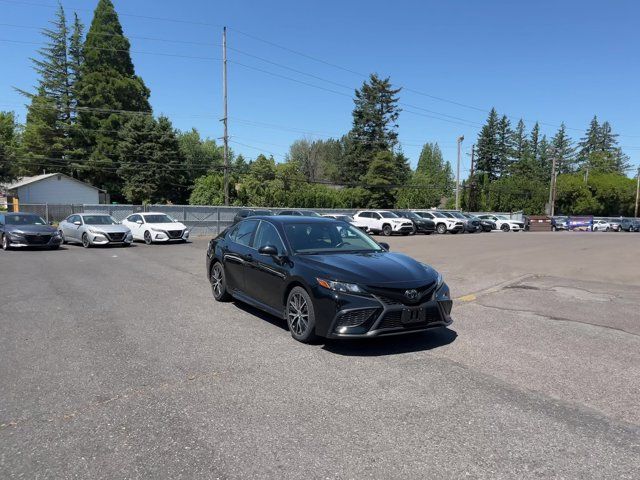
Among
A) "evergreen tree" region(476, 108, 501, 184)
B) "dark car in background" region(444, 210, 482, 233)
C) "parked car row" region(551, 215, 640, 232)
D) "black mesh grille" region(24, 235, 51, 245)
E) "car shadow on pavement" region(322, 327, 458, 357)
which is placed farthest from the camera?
"evergreen tree" region(476, 108, 501, 184)

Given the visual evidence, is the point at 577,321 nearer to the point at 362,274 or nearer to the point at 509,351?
the point at 509,351

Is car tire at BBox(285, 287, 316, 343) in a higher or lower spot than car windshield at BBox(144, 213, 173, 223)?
lower

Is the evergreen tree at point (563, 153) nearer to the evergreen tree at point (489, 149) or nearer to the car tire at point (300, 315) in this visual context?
the evergreen tree at point (489, 149)

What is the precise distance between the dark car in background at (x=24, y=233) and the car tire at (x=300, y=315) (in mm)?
15709

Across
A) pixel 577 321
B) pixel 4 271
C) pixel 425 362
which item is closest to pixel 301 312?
pixel 425 362

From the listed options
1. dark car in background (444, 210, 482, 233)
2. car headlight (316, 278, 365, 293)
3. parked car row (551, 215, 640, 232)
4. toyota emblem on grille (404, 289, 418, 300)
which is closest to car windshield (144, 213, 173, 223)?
car headlight (316, 278, 365, 293)

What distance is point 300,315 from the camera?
5828mm

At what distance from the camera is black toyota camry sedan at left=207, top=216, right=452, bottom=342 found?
5.27m

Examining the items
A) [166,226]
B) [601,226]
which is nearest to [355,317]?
[166,226]

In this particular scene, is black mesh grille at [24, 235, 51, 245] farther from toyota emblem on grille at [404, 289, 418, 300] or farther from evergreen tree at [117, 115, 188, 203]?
evergreen tree at [117, 115, 188, 203]

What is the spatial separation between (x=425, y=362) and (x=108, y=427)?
3.11 metres

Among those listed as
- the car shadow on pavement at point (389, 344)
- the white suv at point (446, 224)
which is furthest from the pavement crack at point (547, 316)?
the white suv at point (446, 224)

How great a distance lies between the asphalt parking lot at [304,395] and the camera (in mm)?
3170

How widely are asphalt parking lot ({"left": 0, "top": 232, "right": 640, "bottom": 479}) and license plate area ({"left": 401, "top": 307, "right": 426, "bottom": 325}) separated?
0.40 m
